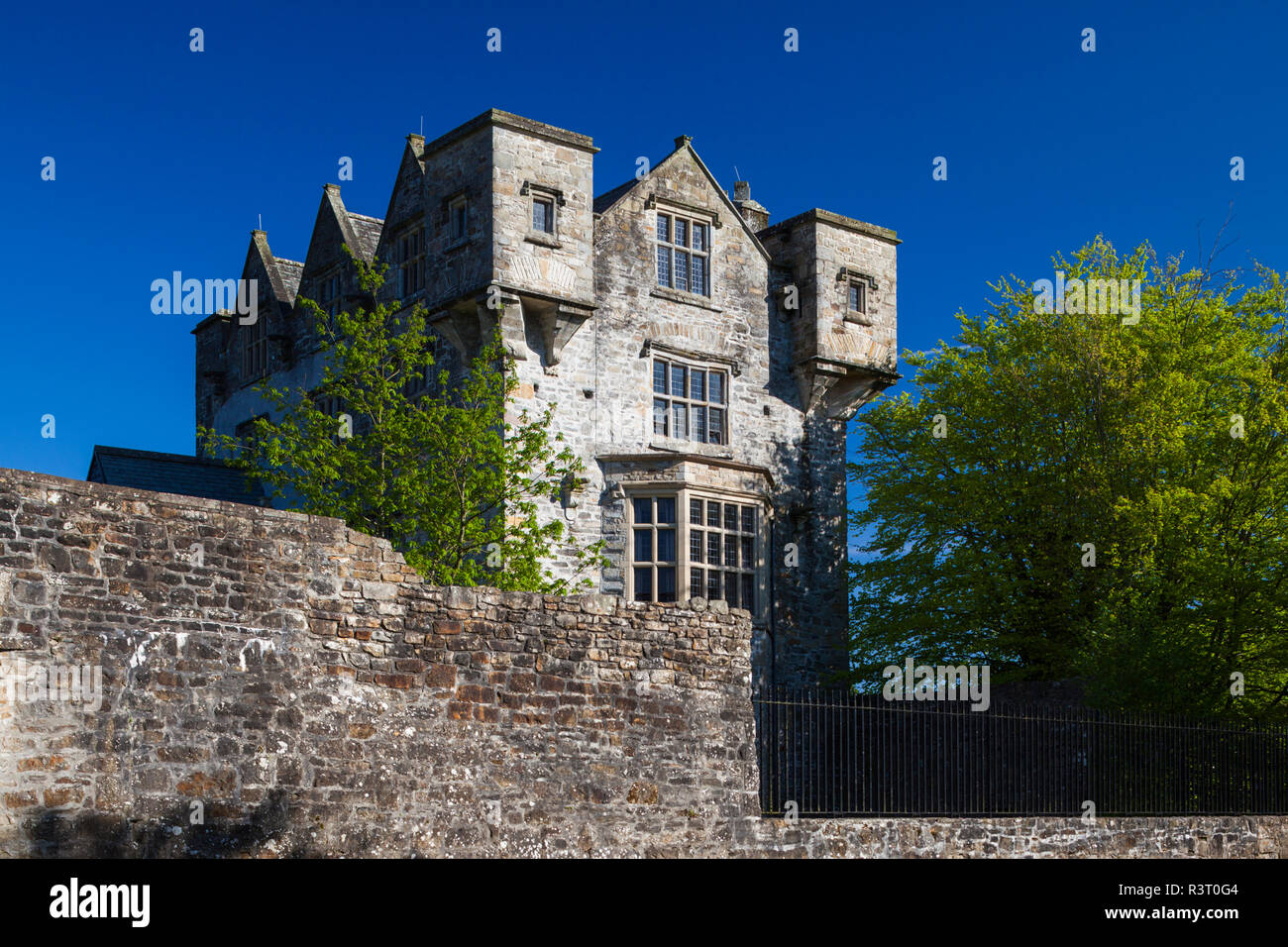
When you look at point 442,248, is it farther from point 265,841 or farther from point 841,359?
point 265,841

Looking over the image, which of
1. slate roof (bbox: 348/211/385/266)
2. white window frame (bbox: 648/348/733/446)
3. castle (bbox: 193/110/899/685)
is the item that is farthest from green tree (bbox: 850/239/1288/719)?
slate roof (bbox: 348/211/385/266)

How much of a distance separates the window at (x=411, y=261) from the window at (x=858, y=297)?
30.0 feet

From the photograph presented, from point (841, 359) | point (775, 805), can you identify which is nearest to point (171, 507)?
point (775, 805)

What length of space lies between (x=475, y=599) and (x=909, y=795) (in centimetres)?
645

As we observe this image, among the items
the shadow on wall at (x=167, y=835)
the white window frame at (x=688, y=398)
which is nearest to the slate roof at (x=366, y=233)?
the white window frame at (x=688, y=398)

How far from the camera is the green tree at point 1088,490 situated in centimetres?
2486

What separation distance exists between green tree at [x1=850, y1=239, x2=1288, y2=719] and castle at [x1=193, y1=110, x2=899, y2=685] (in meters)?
1.37

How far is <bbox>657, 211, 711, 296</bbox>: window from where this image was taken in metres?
27.9

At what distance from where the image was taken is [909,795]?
17562 millimetres

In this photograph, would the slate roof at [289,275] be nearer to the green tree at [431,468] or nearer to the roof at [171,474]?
the roof at [171,474]

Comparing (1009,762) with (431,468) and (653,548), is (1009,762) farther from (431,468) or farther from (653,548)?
(431,468)

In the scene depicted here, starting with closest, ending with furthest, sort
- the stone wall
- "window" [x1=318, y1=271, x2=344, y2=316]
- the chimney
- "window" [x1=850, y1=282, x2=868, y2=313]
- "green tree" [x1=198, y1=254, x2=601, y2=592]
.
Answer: the stone wall < "green tree" [x1=198, y1=254, x2=601, y2=592] < "window" [x1=318, y1=271, x2=344, y2=316] < "window" [x1=850, y1=282, x2=868, y2=313] < the chimney

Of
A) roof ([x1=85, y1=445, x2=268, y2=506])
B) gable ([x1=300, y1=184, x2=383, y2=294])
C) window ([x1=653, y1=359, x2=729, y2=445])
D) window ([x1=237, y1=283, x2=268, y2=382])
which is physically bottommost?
roof ([x1=85, y1=445, x2=268, y2=506])

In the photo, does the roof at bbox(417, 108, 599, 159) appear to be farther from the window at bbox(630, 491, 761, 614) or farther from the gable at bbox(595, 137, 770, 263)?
the window at bbox(630, 491, 761, 614)
